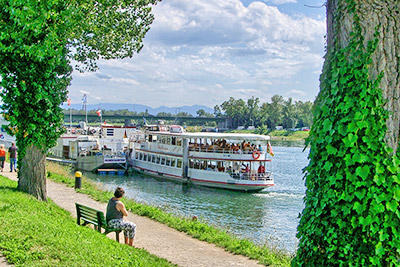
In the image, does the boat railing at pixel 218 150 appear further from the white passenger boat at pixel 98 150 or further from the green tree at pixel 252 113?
the green tree at pixel 252 113

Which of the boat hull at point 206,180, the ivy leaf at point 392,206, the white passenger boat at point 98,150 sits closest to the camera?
the ivy leaf at point 392,206

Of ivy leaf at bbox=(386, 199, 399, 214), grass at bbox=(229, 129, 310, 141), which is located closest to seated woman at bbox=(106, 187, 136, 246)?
ivy leaf at bbox=(386, 199, 399, 214)

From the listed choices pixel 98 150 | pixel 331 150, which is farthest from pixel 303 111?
pixel 331 150

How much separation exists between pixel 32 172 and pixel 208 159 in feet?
73.9

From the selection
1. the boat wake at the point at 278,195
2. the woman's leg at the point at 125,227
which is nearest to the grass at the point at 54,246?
the woman's leg at the point at 125,227

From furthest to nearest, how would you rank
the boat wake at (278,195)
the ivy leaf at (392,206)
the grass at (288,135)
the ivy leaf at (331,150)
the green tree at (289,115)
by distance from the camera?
the green tree at (289,115)
the grass at (288,135)
the boat wake at (278,195)
the ivy leaf at (331,150)
the ivy leaf at (392,206)

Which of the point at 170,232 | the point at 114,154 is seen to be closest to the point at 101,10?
the point at 170,232

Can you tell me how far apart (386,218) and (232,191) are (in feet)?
93.7

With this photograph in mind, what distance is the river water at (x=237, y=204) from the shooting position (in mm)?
20625

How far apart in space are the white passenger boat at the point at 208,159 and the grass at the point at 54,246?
2369cm

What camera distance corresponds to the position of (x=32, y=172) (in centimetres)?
1408

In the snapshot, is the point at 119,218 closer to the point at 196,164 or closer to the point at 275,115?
the point at 196,164

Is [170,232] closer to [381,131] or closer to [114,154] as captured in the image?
[381,131]

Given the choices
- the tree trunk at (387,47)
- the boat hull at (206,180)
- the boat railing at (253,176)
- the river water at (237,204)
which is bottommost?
the river water at (237,204)
